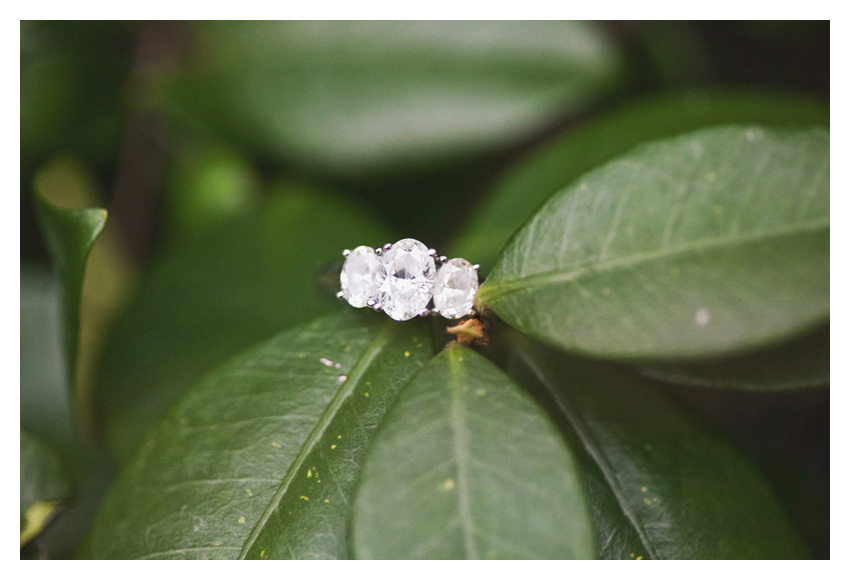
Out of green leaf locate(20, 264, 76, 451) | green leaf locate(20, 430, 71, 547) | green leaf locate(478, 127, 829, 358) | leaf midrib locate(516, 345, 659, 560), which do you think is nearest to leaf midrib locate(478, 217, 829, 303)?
green leaf locate(478, 127, 829, 358)

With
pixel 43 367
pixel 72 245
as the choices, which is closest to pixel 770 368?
pixel 72 245

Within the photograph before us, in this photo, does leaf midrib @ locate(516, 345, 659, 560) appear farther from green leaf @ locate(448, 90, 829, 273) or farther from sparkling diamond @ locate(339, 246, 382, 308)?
green leaf @ locate(448, 90, 829, 273)

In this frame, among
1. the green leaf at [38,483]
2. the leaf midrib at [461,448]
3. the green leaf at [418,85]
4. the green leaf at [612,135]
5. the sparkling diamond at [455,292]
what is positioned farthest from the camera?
the green leaf at [418,85]

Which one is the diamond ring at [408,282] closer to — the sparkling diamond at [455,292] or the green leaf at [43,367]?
the sparkling diamond at [455,292]

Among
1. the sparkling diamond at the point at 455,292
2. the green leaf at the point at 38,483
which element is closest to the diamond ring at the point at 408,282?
the sparkling diamond at the point at 455,292

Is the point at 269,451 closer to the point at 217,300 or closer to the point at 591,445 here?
the point at 591,445
